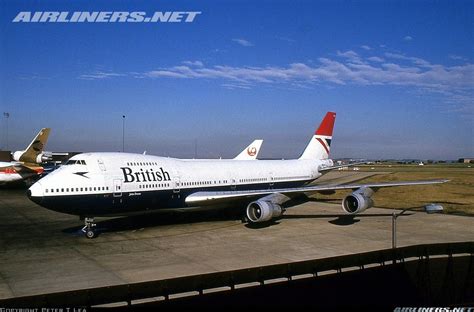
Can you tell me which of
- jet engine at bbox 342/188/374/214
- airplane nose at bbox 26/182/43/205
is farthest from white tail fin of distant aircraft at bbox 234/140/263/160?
airplane nose at bbox 26/182/43/205

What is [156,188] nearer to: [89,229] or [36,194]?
[89,229]

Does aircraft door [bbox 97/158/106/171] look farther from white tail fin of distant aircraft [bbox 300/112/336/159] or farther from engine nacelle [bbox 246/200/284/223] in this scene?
white tail fin of distant aircraft [bbox 300/112/336/159]

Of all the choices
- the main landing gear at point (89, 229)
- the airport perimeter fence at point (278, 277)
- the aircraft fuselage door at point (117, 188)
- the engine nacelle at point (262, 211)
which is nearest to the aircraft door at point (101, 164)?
the aircraft fuselage door at point (117, 188)

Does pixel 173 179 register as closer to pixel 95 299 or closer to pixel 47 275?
pixel 47 275

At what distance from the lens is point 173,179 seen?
2562 centimetres

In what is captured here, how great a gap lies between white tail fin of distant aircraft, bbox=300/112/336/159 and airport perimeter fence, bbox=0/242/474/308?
Result: 946 inches

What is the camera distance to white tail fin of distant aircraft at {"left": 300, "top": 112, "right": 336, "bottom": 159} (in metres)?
40.5

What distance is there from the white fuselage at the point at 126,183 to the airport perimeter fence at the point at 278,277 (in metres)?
11.0

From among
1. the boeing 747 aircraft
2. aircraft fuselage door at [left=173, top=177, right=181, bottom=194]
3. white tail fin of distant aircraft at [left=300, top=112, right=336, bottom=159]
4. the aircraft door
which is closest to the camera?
the boeing 747 aircraft

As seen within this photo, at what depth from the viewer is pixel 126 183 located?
23141 mm

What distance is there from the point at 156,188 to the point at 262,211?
661 centimetres

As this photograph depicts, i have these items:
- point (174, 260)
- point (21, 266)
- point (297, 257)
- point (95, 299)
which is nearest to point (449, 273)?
point (297, 257)

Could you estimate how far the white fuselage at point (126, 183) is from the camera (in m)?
21.3

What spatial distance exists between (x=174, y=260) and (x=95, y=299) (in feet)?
29.6
